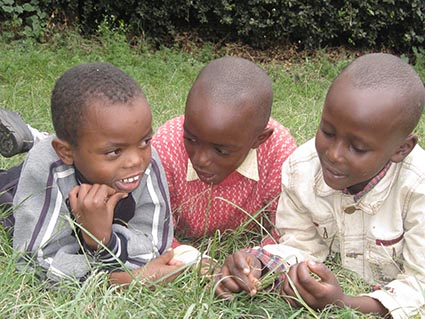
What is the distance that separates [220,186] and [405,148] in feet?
2.87

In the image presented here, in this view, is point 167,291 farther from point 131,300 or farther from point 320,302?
point 320,302

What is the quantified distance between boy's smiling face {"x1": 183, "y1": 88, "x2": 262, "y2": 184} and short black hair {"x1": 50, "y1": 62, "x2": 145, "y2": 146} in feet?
0.80

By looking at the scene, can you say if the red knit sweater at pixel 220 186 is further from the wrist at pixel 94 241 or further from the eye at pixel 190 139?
the wrist at pixel 94 241

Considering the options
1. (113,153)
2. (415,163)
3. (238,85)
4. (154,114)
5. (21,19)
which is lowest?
(21,19)

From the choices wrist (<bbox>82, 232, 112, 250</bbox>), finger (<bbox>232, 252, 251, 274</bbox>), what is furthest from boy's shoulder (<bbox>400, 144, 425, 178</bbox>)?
wrist (<bbox>82, 232, 112, 250</bbox>)

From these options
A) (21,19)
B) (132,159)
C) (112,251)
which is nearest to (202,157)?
(132,159)

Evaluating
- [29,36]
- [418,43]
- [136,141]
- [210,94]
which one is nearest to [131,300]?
[136,141]

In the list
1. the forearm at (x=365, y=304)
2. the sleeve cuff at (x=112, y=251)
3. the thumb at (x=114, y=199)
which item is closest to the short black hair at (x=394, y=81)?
the forearm at (x=365, y=304)

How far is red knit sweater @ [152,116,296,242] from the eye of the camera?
286 cm

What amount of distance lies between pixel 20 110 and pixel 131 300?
252 cm

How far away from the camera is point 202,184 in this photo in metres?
2.87

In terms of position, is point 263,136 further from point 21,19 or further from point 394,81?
point 21,19

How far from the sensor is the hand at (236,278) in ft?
7.26

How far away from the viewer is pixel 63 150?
2.42 metres
